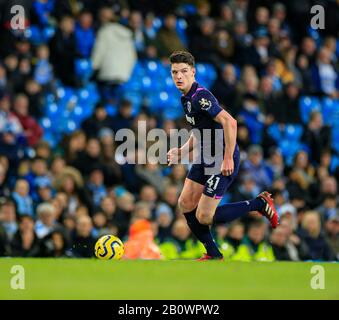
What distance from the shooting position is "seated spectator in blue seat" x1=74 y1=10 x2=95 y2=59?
17.4 metres

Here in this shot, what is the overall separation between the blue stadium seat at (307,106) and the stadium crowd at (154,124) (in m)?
0.04

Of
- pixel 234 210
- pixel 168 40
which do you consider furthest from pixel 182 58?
pixel 168 40

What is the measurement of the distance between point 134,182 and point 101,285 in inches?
272

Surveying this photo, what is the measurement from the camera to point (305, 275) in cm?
948

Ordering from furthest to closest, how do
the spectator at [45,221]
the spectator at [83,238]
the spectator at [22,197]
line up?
the spectator at [22,197] < the spectator at [45,221] < the spectator at [83,238]

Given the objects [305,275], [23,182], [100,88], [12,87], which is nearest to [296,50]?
[100,88]

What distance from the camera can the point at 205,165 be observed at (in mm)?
10391

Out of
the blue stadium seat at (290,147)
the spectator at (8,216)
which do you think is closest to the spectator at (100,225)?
the spectator at (8,216)

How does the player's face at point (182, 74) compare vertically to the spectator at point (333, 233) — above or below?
above

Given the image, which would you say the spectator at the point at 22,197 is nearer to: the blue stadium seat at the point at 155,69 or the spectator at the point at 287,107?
the blue stadium seat at the point at 155,69

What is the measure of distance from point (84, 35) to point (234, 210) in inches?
300

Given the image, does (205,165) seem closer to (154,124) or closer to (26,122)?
(26,122)

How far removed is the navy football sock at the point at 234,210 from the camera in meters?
10.6

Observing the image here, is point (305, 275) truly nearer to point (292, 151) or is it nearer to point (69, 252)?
point (69, 252)
